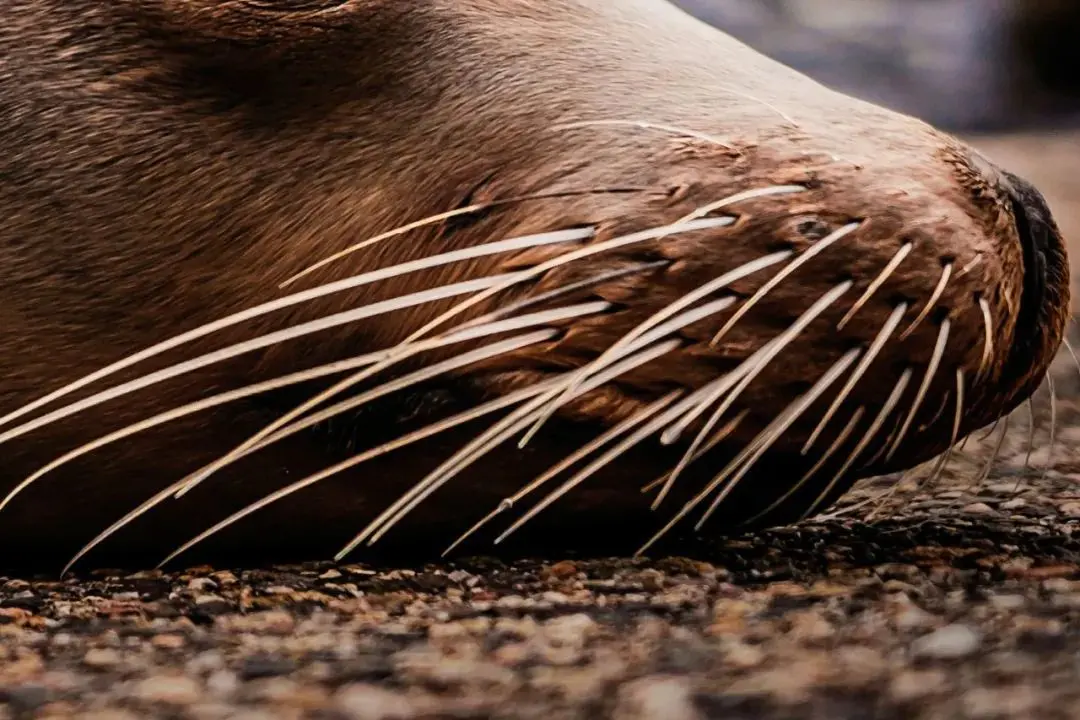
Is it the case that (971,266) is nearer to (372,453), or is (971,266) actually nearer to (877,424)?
(877,424)

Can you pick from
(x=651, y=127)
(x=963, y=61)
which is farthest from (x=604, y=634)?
(x=963, y=61)

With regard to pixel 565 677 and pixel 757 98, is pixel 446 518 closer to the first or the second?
pixel 565 677

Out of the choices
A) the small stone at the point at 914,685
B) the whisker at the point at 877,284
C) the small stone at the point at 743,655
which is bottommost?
the small stone at the point at 743,655

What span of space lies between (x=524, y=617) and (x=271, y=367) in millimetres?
338

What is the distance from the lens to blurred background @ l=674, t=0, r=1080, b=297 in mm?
4379

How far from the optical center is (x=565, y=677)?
1092 mm

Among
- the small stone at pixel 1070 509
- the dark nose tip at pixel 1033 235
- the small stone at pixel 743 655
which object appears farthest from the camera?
the small stone at pixel 1070 509

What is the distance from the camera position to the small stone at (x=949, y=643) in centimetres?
109

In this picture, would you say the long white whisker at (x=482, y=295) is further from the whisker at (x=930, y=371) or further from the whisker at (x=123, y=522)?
the whisker at (x=930, y=371)

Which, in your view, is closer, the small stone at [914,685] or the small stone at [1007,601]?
the small stone at [914,685]

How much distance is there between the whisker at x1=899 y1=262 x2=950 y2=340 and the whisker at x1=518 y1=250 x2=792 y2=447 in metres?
0.12

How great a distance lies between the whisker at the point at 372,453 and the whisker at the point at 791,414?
0.20m

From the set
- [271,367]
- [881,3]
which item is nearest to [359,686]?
[271,367]

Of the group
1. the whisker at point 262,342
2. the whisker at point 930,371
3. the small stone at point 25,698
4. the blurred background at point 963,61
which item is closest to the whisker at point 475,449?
the whisker at point 262,342
